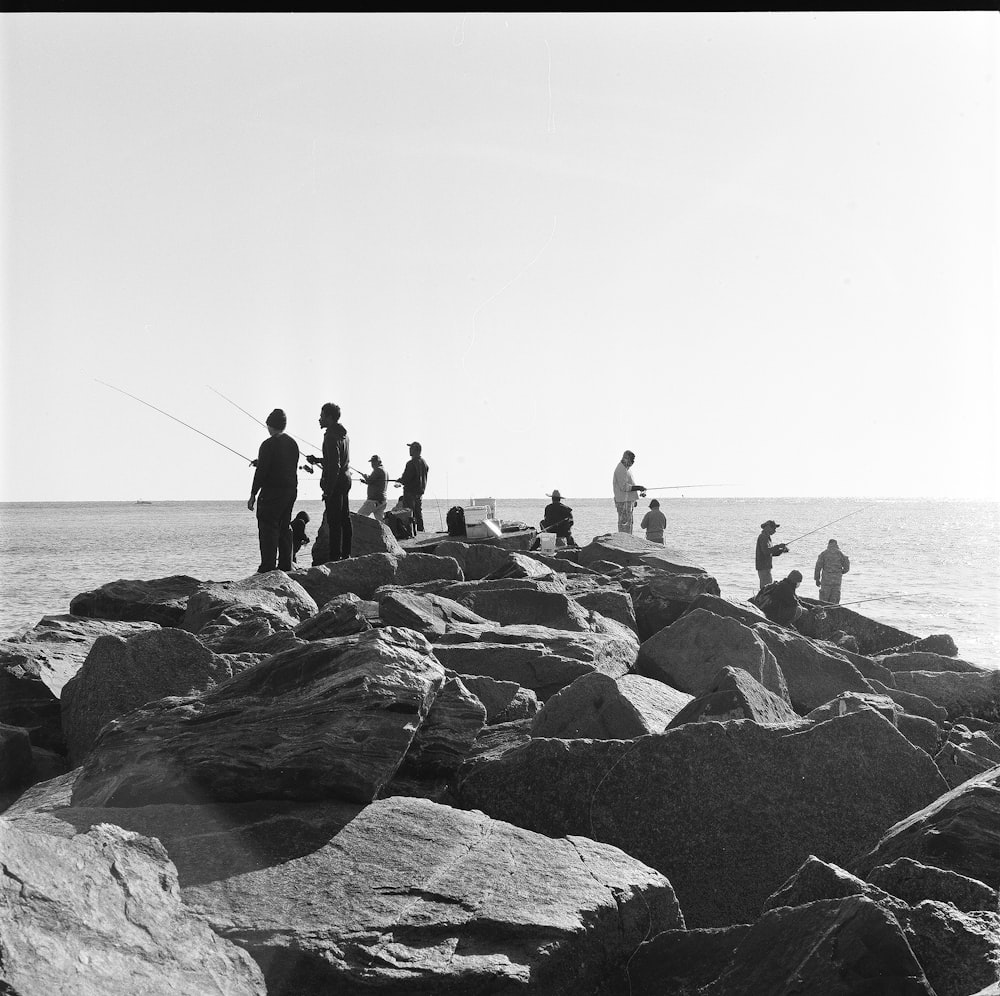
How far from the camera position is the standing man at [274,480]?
32.1 feet

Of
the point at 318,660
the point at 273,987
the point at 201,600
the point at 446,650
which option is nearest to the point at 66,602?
the point at 201,600

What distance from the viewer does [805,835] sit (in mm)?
3965

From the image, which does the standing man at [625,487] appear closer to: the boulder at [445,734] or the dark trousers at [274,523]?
the dark trousers at [274,523]

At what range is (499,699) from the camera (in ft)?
17.4

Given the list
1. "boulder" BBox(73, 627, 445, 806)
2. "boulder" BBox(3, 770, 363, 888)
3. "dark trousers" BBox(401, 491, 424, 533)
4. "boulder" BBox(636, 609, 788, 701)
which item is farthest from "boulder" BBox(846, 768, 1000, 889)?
"dark trousers" BBox(401, 491, 424, 533)

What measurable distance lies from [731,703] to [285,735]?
216 centimetres

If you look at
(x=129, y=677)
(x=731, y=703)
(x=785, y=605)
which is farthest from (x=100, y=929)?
(x=785, y=605)

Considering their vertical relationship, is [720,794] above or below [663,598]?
below

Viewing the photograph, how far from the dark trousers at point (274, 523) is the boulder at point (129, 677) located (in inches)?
189

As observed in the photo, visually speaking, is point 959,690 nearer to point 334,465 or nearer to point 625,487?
point 334,465

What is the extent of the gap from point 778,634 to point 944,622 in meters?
11.0

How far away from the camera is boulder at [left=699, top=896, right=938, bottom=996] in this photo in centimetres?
265

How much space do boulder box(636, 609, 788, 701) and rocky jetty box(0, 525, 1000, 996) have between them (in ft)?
0.09

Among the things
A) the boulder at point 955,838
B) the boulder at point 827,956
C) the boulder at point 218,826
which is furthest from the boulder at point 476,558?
the boulder at point 827,956
